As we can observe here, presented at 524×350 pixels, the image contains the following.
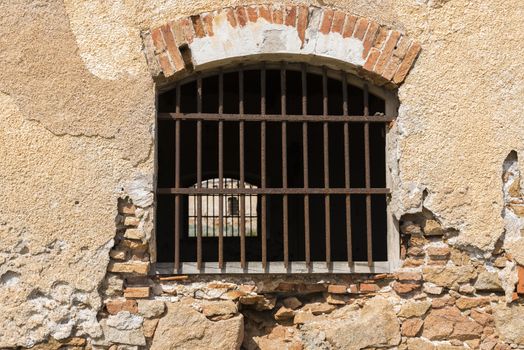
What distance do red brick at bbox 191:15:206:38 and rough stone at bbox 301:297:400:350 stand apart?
192cm

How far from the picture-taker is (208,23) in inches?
134

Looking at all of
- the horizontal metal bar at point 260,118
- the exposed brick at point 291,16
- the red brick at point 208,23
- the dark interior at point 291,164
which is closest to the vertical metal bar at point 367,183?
the horizontal metal bar at point 260,118

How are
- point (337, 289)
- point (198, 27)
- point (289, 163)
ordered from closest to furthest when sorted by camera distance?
point (198, 27) < point (337, 289) < point (289, 163)

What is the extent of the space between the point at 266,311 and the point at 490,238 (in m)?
1.48

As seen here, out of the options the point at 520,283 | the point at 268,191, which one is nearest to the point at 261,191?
the point at 268,191

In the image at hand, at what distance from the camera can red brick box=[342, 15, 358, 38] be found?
3.47 metres

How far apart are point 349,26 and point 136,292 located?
A: 2.09 metres

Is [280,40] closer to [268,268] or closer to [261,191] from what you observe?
[261,191]

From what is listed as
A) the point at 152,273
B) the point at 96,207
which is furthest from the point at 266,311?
the point at 96,207

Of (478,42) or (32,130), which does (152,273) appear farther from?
(478,42)

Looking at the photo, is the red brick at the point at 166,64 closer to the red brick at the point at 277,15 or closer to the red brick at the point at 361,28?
the red brick at the point at 277,15

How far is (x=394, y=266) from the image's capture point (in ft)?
11.7

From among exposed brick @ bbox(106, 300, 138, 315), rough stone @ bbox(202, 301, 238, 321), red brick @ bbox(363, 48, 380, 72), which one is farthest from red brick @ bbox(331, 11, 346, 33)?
exposed brick @ bbox(106, 300, 138, 315)

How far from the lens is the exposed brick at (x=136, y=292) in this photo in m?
3.32
